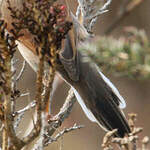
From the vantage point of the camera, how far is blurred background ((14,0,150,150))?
301 inches

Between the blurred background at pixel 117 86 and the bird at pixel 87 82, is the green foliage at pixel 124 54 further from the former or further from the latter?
the blurred background at pixel 117 86

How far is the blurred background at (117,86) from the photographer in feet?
25.1

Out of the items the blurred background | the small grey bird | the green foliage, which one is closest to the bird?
the small grey bird

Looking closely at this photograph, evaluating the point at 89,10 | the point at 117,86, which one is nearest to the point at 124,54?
the point at 89,10

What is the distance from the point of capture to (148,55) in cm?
174

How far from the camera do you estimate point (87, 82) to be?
12.9 ft

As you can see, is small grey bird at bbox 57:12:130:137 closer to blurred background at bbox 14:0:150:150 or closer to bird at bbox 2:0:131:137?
bird at bbox 2:0:131:137

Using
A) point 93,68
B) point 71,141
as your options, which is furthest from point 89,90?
point 71,141

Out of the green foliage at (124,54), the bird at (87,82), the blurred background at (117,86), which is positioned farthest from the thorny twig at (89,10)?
the blurred background at (117,86)

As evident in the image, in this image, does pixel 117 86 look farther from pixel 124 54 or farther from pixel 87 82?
pixel 124 54

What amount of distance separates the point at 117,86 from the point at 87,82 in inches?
180

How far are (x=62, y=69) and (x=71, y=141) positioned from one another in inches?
158

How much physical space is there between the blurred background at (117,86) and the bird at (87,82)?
134 inches

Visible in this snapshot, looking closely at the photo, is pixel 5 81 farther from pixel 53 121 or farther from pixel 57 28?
pixel 53 121
